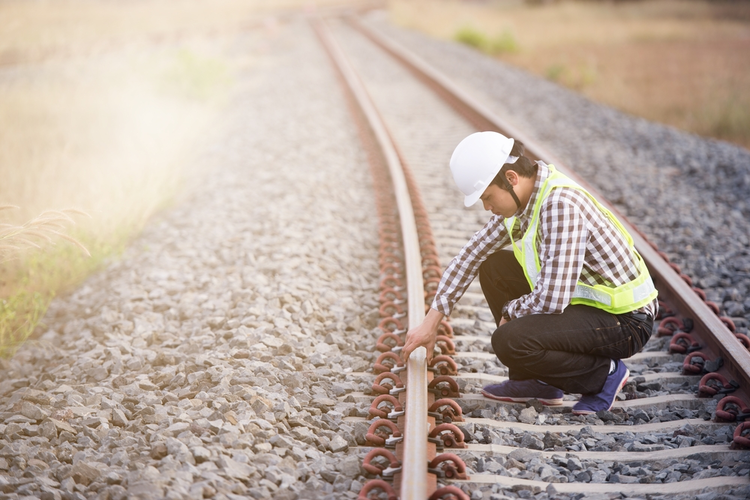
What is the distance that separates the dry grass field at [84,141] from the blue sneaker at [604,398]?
276cm

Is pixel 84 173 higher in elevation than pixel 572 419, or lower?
higher

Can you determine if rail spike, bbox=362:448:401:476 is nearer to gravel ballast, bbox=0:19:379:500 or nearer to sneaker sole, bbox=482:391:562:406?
gravel ballast, bbox=0:19:379:500

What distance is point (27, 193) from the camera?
5.49 meters

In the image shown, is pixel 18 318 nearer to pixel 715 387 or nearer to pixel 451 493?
pixel 451 493

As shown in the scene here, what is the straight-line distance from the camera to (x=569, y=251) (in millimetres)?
2650

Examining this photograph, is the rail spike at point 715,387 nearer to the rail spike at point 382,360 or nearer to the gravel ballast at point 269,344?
the gravel ballast at point 269,344

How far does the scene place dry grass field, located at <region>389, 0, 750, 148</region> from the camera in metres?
9.14

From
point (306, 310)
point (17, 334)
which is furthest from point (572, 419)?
point (17, 334)

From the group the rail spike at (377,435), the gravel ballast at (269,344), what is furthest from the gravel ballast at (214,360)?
the rail spike at (377,435)

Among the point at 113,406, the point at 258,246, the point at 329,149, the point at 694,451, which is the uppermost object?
the point at 329,149

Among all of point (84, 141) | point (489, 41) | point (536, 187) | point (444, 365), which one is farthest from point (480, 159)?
point (489, 41)

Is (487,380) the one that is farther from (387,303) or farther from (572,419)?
(387,303)

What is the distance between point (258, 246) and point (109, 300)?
1123 millimetres

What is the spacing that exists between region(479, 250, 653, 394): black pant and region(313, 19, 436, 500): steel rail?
466 millimetres
